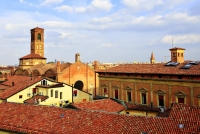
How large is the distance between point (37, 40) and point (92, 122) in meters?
73.3

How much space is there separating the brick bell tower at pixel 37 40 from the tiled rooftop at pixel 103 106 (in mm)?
64192

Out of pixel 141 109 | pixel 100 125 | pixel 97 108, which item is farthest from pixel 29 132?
pixel 141 109

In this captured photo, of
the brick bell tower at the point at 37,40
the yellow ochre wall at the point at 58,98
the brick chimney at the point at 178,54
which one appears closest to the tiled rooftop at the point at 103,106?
the yellow ochre wall at the point at 58,98

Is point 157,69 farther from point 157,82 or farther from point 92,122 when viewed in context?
point 92,122

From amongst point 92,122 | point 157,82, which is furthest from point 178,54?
point 92,122

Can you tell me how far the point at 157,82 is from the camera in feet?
90.3

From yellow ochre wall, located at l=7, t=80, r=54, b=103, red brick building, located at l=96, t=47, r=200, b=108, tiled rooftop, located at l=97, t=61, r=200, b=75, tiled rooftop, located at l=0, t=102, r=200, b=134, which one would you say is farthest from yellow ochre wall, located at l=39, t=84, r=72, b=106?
tiled rooftop, located at l=0, t=102, r=200, b=134

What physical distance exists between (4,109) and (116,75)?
18.0m

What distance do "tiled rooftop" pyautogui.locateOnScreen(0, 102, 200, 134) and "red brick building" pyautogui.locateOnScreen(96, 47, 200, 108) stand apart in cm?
1162

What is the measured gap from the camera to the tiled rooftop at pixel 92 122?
1233 centimetres

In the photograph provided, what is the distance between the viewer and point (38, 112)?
53.3 ft

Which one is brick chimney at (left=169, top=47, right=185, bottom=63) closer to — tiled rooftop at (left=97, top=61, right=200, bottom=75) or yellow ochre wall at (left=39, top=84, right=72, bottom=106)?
tiled rooftop at (left=97, top=61, right=200, bottom=75)

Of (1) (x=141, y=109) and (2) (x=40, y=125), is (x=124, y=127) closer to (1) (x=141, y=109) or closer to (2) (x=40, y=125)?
(2) (x=40, y=125)

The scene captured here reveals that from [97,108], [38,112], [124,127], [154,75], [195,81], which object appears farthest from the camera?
[154,75]
